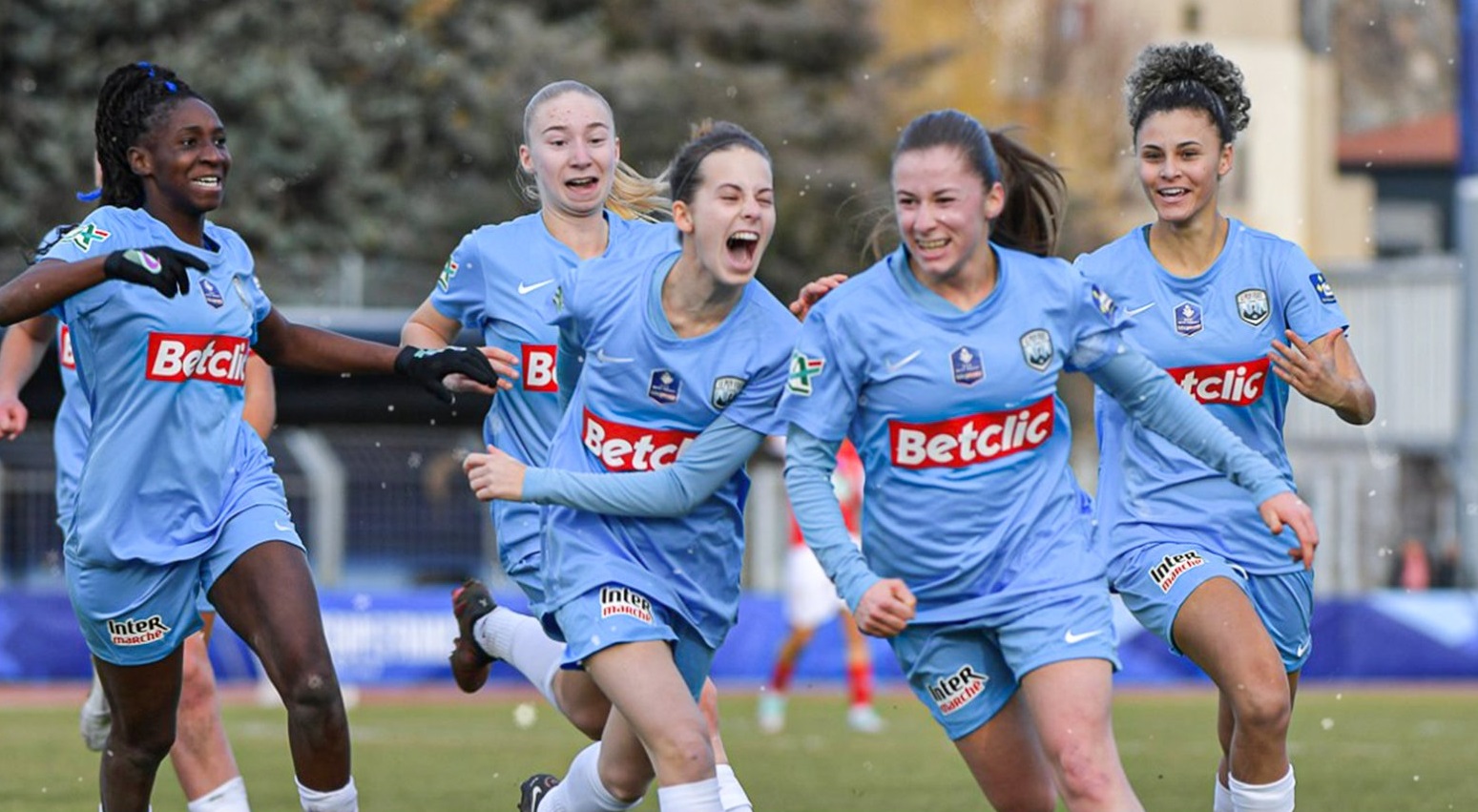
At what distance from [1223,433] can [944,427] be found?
84 centimetres

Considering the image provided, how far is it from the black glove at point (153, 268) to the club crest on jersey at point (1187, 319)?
3.10 m

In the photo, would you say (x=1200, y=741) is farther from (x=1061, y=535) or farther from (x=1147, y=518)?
(x=1061, y=535)

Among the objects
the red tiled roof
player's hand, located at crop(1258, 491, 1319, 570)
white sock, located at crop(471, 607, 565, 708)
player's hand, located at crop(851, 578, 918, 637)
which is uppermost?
the red tiled roof

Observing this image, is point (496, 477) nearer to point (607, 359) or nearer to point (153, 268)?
point (607, 359)

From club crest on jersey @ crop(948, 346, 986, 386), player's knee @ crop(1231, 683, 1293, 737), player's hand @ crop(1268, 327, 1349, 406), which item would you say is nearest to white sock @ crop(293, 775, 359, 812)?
club crest on jersey @ crop(948, 346, 986, 386)

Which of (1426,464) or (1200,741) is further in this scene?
(1426,464)

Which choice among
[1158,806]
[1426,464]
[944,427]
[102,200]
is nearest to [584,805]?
[944,427]

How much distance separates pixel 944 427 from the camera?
655cm

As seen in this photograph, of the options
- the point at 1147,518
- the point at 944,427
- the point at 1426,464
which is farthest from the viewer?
the point at 1426,464

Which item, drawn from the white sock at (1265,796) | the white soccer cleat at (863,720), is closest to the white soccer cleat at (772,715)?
the white soccer cleat at (863,720)

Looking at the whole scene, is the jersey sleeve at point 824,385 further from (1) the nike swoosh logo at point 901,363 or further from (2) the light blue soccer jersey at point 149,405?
(2) the light blue soccer jersey at point 149,405

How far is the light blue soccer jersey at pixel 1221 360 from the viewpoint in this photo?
7.67 m

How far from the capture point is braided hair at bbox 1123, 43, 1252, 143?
25.8ft

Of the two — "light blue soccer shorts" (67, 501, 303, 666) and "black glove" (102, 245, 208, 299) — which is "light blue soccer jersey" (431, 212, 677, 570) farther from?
"black glove" (102, 245, 208, 299)
